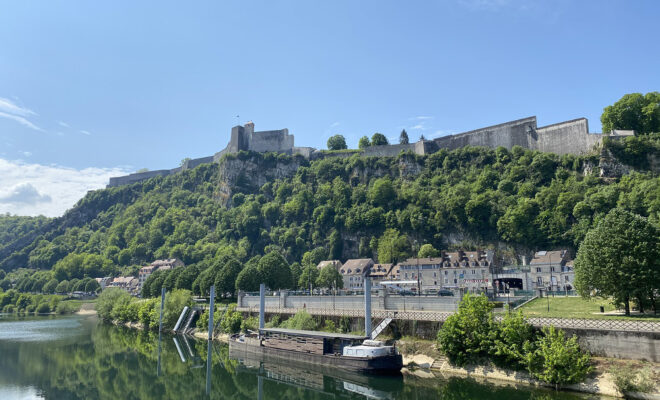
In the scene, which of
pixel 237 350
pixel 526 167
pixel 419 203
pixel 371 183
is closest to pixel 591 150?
pixel 526 167

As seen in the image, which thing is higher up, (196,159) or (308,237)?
(196,159)

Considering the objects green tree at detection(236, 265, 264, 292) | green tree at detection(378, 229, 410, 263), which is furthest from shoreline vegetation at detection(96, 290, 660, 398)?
green tree at detection(378, 229, 410, 263)

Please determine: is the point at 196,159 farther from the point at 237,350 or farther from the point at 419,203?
the point at 237,350

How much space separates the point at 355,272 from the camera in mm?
78125

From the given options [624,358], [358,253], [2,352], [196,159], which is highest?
[196,159]

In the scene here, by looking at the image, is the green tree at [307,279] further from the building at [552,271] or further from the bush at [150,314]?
the building at [552,271]

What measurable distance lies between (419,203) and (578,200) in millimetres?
27337

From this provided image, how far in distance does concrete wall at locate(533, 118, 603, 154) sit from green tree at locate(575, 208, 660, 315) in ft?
177

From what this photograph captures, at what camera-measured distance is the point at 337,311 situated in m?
40.1

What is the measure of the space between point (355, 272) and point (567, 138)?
45.2 metres

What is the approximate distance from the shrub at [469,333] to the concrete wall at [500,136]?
65888mm

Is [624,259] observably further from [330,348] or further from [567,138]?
[567,138]

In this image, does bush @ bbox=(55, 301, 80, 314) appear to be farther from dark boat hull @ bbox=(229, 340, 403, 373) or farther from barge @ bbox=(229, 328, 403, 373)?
dark boat hull @ bbox=(229, 340, 403, 373)

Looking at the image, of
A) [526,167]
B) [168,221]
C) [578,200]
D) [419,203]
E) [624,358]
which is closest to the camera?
[624,358]
